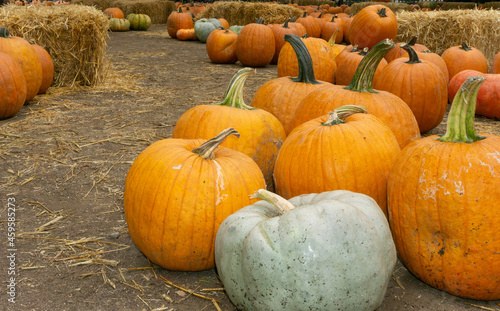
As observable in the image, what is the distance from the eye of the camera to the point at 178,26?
14953mm

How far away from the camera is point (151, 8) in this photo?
19.2 m

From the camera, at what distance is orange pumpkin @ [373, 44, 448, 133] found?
15.4 ft

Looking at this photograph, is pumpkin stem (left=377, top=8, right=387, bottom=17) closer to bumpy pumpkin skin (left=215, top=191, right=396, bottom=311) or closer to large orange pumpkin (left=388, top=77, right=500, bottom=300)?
large orange pumpkin (left=388, top=77, right=500, bottom=300)

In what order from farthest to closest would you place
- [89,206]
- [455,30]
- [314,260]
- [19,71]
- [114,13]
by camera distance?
1. [114,13]
2. [455,30]
3. [19,71]
4. [89,206]
5. [314,260]

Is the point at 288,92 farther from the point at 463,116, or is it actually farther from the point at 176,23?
the point at 176,23


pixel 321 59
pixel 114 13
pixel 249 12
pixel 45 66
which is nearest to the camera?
pixel 321 59

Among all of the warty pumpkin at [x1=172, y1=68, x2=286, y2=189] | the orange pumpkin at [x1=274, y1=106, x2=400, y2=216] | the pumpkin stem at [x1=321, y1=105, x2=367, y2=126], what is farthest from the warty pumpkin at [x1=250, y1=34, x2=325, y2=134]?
the orange pumpkin at [x1=274, y1=106, x2=400, y2=216]

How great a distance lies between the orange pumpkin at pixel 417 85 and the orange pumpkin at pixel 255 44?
16.5 ft

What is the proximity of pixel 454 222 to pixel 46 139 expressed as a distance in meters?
4.06

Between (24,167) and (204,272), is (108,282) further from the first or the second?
(24,167)

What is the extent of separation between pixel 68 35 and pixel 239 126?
201 inches

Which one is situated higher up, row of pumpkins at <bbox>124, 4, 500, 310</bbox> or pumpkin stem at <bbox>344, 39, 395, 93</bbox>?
pumpkin stem at <bbox>344, 39, 395, 93</bbox>

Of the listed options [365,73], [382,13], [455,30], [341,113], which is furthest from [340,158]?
[455,30]

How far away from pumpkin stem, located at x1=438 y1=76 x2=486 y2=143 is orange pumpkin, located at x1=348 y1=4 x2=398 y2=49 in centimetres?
549
